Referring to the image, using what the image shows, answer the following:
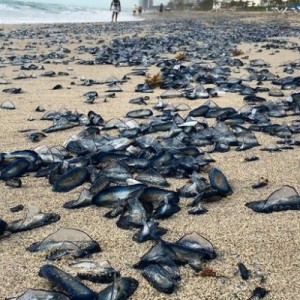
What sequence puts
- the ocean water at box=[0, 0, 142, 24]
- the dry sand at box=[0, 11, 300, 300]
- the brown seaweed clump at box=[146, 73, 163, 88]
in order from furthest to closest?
the ocean water at box=[0, 0, 142, 24] → the brown seaweed clump at box=[146, 73, 163, 88] → the dry sand at box=[0, 11, 300, 300]

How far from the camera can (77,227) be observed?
2553mm

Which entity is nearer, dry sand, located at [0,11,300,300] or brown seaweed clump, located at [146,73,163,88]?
dry sand, located at [0,11,300,300]

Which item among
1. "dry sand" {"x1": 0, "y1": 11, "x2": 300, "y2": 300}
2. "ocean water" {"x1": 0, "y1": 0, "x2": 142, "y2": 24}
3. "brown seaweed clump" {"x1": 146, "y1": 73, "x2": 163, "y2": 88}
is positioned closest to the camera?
"dry sand" {"x1": 0, "y1": 11, "x2": 300, "y2": 300}

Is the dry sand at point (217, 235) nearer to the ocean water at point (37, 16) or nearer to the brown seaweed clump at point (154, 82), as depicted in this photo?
the brown seaweed clump at point (154, 82)

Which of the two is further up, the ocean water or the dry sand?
the ocean water

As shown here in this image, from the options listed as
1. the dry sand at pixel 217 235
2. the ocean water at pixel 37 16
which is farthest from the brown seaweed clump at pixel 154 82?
the ocean water at pixel 37 16

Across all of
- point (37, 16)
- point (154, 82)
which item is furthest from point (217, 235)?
point (37, 16)

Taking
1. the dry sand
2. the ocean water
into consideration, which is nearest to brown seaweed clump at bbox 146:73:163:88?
the dry sand

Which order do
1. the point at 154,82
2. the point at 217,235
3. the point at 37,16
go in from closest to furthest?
the point at 217,235
the point at 154,82
the point at 37,16

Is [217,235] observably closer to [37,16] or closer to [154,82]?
[154,82]

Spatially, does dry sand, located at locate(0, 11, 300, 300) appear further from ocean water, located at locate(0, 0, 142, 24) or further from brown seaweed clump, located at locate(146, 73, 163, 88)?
ocean water, located at locate(0, 0, 142, 24)

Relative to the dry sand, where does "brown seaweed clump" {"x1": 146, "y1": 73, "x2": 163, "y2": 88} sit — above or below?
above

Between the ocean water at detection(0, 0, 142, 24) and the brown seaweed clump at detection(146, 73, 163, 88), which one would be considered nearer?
the brown seaweed clump at detection(146, 73, 163, 88)

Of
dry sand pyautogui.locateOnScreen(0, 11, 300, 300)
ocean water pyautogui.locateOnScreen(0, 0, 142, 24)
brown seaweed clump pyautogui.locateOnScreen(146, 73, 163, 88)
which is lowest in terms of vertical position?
dry sand pyautogui.locateOnScreen(0, 11, 300, 300)
